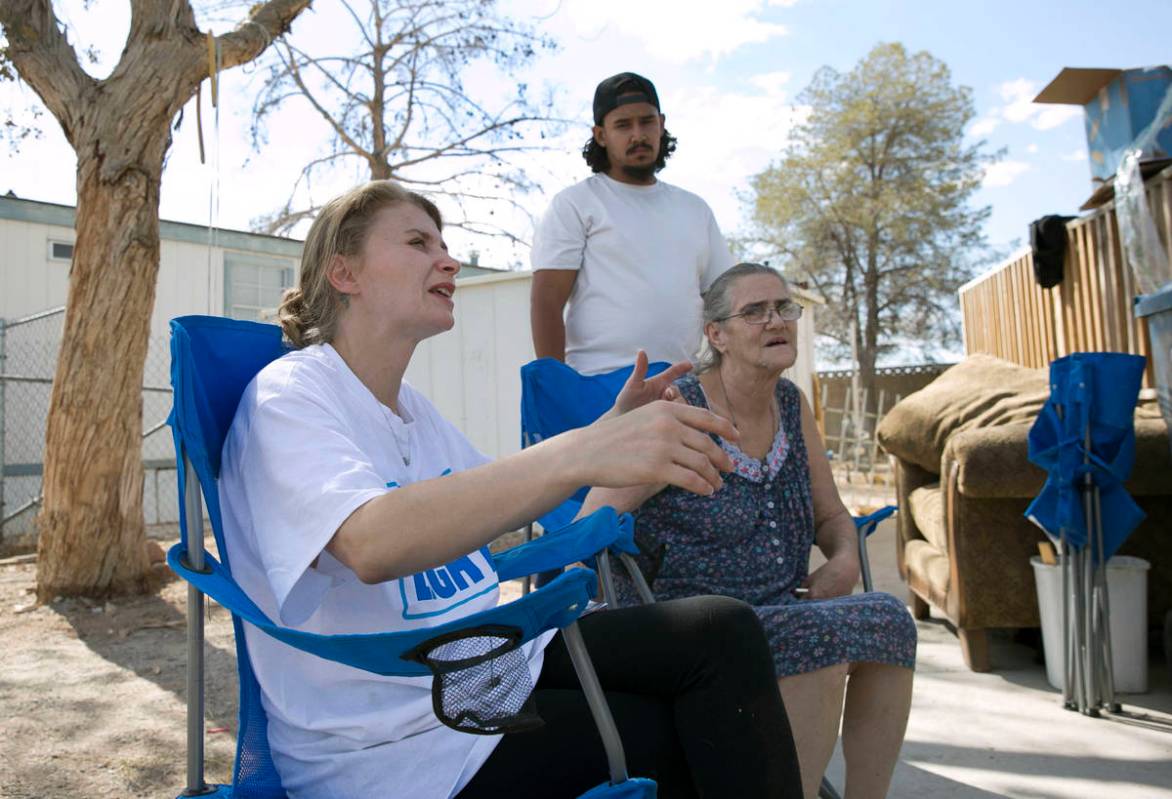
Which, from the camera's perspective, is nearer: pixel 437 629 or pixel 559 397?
pixel 437 629

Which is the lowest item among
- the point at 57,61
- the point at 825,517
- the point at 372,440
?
the point at 825,517

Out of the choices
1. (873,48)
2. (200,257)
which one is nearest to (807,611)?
(200,257)

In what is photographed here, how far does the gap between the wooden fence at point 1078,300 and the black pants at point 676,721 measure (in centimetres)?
388

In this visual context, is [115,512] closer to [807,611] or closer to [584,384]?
[584,384]

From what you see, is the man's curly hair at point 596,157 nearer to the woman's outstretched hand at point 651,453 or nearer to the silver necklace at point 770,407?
the silver necklace at point 770,407

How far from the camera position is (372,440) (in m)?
1.36

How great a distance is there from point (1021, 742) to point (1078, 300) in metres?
3.45

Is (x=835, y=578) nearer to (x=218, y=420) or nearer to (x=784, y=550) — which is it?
(x=784, y=550)

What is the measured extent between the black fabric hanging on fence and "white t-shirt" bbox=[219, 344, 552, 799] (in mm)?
5177

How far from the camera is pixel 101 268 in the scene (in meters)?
4.79

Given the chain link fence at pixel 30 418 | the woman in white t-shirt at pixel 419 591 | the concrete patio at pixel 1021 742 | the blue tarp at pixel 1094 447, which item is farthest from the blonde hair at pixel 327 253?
the chain link fence at pixel 30 418

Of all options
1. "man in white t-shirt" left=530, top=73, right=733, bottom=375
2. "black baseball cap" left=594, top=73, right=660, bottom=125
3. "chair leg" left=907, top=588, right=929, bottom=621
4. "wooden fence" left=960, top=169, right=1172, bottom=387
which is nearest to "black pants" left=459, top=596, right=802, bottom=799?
"man in white t-shirt" left=530, top=73, right=733, bottom=375

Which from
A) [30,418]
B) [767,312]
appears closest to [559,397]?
[767,312]

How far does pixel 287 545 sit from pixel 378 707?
29 cm
